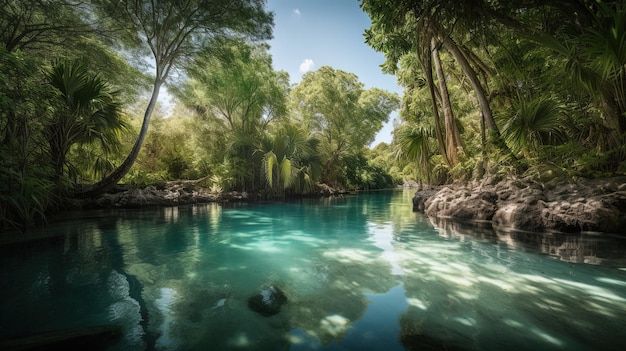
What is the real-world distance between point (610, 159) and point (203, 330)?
824cm

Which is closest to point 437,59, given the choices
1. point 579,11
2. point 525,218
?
point 579,11

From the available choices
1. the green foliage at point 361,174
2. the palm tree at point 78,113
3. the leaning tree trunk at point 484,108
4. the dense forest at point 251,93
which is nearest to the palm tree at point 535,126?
the dense forest at point 251,93

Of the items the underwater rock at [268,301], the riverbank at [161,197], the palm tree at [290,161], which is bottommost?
the underwater rock at [268,301]

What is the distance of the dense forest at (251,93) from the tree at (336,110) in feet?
17.8

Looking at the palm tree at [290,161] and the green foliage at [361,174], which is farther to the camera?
the green foliage at [361,174]

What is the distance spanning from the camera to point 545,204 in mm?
5469

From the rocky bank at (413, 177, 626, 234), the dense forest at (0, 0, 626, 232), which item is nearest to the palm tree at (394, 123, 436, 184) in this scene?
the dense forest at (0, 0, 626, 232)

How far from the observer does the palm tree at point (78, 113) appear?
6875mm

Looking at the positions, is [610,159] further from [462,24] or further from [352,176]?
[352,176]

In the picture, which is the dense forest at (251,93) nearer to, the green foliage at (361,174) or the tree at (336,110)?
the tree at (336,110)

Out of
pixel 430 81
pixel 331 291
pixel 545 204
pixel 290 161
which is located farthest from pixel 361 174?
pixel 331 291

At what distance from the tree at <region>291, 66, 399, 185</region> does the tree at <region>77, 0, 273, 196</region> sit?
39.2 feet

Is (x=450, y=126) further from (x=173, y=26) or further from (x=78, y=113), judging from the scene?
(x=78, y=113)

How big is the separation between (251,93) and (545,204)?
47.3ft
